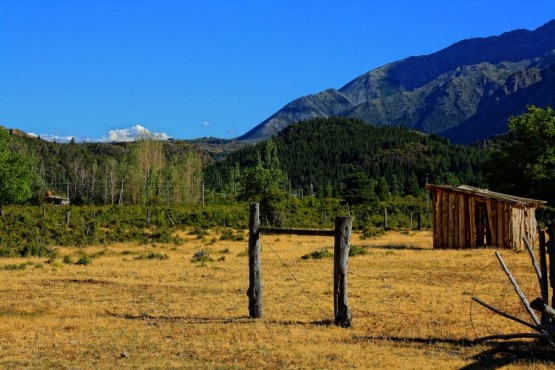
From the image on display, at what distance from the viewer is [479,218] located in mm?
30875

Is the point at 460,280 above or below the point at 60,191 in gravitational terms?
below

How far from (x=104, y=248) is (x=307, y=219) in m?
28.9

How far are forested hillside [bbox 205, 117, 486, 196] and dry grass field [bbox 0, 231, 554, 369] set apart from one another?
111612mm

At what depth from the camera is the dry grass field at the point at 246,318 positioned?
9.49m

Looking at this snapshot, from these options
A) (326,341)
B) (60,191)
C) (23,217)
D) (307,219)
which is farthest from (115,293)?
(60,191)

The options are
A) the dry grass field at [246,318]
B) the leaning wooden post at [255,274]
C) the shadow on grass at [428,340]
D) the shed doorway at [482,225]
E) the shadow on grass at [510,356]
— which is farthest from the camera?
the shed doorway at [482,225]

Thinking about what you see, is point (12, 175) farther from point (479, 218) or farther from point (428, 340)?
point (428, 340)

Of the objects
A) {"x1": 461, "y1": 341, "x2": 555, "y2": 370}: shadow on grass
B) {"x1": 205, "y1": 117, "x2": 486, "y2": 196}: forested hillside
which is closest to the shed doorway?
{"x1": 461, "y1": 341, "x2": 555, "y2": 370}: shadow on grass

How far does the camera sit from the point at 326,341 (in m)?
10.6

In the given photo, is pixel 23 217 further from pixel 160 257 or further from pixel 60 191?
pixel 60 191

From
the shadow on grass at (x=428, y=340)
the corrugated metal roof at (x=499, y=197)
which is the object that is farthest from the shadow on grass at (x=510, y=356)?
the corrugated metal roof at (x=499, y=197)

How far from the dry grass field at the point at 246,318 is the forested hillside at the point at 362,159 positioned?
11161cm

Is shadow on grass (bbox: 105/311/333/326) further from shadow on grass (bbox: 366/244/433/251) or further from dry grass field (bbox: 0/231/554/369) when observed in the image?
shadow on grass (bbox: 366/244/433/251)

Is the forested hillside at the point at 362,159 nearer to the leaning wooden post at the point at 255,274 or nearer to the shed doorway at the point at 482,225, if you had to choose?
the shed doorway at the point at 482,225
